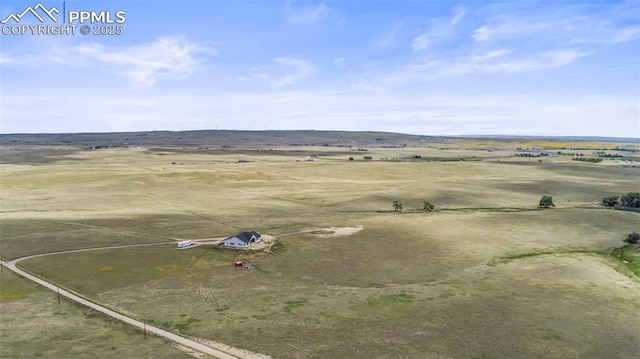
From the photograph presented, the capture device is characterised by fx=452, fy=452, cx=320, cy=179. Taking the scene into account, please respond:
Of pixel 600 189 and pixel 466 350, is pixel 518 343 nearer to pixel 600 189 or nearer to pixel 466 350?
pixel 466 350

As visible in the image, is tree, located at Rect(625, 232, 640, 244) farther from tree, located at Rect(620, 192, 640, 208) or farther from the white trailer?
the white trailer

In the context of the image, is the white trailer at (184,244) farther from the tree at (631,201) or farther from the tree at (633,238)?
the tree at (631,201)

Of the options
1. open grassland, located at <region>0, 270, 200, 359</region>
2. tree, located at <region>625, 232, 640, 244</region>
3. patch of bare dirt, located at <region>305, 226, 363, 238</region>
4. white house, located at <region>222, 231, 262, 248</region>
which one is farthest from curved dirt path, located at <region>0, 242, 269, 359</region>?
tree, located at <region>625, 232, 640, 244</region>

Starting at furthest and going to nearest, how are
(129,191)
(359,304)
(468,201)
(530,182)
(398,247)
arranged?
(530,182) → (129,191) → (468,201) → (398,247) → (359,304)

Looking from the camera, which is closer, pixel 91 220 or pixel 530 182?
pixel 91 220

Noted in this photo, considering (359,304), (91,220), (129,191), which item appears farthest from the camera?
(129,191)

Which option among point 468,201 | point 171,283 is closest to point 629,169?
point 468,201

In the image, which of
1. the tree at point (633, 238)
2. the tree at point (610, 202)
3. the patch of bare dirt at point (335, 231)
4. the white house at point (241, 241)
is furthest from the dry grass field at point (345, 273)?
the tree at point (610, 202)
